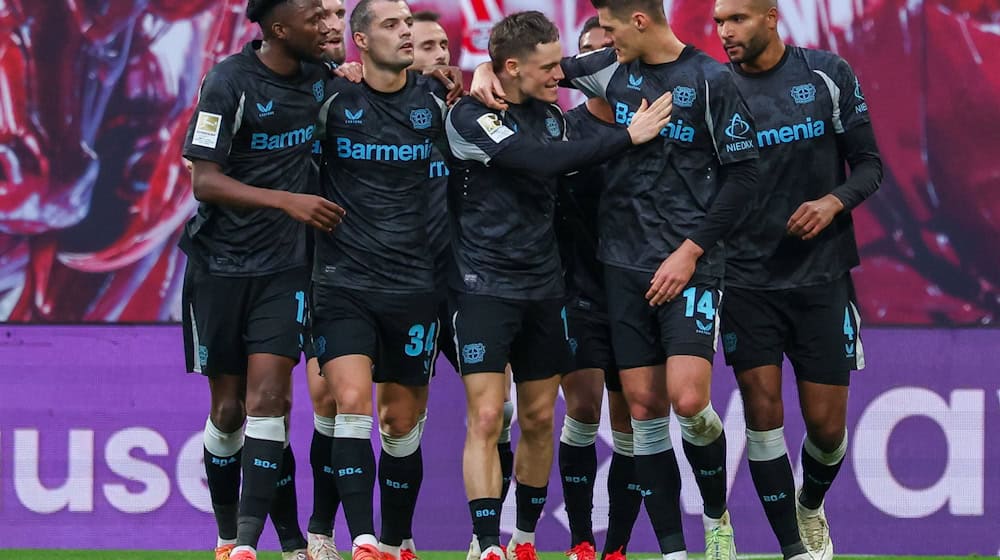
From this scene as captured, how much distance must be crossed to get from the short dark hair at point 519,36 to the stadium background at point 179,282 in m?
1.83

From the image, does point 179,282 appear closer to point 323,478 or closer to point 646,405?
point 323,478

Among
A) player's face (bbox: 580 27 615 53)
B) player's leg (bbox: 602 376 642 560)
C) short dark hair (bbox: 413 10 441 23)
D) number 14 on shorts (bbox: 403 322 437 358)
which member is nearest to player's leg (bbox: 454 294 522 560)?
number 14 on shorts (bbox: 403 322 437 358)

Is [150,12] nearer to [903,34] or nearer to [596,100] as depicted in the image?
[596,100]

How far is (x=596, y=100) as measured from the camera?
257 inches

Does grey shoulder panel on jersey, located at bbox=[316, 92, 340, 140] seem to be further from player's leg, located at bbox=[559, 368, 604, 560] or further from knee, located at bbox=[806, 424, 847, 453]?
knee, located at bbox=[806, 424, 847, 453]

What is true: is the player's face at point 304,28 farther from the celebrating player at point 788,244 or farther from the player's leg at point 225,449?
the celebrating player at point 788,244

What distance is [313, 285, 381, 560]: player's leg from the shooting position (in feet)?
19.9

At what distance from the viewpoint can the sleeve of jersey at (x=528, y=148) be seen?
600cm

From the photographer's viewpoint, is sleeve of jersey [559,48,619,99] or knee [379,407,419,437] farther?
knee [379,407,419,437]

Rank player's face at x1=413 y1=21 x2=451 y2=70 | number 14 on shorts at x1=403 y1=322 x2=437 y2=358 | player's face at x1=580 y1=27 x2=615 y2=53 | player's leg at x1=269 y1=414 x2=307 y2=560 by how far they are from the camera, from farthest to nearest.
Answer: player's face at x1=413 y1=21 x2=451 y2=70 → player's face at x1=580 y1=27 x2=615 y2=53 → player's leg at x1=269 y1=414 x2=307 y2=560 → number 14 on shorts at x1=403 y1=322 x2=437 y2=358

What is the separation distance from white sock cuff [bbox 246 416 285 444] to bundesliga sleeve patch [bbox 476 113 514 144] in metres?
1.33

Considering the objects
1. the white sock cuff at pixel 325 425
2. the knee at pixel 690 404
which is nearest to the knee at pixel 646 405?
the knee at pixel 690 404

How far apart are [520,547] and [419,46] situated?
7.72 ft

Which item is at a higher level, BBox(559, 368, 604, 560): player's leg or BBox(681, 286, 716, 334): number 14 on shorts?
BBox(681, 286, 716, 334): number 14 on shorts
